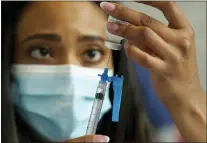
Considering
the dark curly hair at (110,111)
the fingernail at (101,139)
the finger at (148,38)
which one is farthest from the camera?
the dark curly hair at (110,111)

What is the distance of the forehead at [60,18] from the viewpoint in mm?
1066

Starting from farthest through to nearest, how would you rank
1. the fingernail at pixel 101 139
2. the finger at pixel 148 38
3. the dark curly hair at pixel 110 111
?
the dark curly hair at pixel 110 111, the fingernail at pixel 101 139, the finger at pixel 148 38

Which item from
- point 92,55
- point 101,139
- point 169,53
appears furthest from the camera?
point 92,55

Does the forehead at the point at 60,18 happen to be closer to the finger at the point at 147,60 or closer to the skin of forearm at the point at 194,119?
the finger at the point at 147,60

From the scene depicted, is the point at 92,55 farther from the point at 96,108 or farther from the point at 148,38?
the point at 148,38

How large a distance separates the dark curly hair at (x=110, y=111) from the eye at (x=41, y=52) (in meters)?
0.07

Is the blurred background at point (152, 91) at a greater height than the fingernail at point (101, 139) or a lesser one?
greater

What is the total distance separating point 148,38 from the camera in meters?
0.82

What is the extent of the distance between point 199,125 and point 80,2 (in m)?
0.51

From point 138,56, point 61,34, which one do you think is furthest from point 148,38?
point 61,34

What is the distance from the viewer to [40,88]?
1071 mm

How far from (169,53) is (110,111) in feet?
1.00

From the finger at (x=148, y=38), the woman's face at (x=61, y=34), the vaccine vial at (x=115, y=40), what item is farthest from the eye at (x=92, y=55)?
the finger at (x=148, y=38)

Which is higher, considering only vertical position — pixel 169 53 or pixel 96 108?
pixel 169 53
